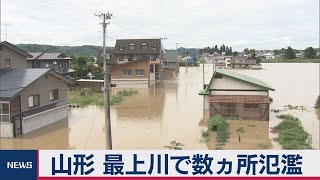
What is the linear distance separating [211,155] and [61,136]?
11.6 meters

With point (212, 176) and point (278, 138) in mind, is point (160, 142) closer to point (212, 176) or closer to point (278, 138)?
point (278, 138)

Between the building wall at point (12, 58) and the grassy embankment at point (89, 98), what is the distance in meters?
5.74

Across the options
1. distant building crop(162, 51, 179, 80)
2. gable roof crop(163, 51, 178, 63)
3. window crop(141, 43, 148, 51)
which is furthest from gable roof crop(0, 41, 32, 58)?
gable roof crop(163, 51, 178, 63)

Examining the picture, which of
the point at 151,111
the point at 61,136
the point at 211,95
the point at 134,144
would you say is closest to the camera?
the point at 134,144

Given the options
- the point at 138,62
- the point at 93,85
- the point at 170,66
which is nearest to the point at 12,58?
the point at 93,85

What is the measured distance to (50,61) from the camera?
109 feet

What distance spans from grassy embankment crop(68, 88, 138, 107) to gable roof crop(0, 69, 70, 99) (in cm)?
694

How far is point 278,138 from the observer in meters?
14.9

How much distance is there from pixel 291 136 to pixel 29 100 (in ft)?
41.0

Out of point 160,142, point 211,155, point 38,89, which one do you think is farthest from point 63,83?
point 211,155

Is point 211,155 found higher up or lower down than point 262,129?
higher up

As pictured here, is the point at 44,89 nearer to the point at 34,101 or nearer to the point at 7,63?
the point at 34,101

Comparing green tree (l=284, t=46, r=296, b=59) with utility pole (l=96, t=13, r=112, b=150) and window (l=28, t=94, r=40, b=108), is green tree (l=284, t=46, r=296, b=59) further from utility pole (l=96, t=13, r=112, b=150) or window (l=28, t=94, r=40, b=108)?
utility pole (l=96, t=13, r=112, b=150)

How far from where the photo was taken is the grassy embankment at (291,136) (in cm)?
1352
